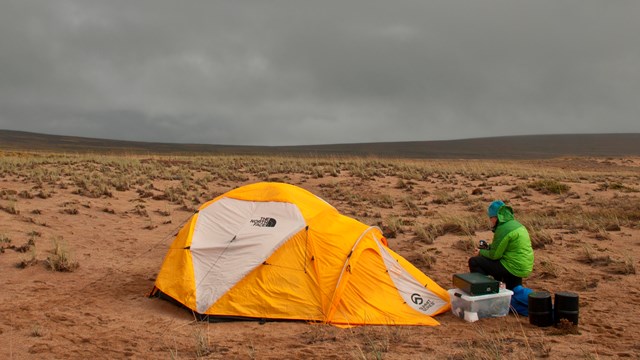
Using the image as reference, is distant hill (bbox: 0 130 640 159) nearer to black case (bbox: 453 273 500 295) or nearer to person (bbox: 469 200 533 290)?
person (bbox: 469 200 533 290)

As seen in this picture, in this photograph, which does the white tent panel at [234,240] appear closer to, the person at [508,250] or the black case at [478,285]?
the black case at [478,285]

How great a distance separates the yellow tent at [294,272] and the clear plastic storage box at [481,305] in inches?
13.7

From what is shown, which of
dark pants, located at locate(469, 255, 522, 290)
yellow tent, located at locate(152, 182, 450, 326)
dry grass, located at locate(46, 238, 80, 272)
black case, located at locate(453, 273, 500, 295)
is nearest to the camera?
black case, located at locate(453, 273, 500, 295)

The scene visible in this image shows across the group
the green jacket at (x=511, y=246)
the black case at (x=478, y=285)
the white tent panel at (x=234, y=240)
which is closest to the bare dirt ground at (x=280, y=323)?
the black case at (x=478, y=285)

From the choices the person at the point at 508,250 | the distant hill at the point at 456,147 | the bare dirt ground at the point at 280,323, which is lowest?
the bare dirt ground at the point at 280,323

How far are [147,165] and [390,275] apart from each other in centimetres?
2090

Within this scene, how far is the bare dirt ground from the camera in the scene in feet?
20.4

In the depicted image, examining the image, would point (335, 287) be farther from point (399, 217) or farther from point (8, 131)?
point (8, 131)

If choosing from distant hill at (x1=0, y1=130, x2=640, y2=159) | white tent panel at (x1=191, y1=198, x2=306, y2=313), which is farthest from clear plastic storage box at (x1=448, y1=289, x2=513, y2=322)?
distant hill at (x1=0, y1=130, x2=640, y2=159)

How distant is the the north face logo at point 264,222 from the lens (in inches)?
324

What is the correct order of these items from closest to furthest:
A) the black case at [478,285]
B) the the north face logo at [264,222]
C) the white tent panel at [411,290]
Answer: the black case at [478,285] → the white tent panel at [411,290] → the the north face logo at [264,222]

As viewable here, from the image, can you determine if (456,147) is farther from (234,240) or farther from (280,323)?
(280,323)

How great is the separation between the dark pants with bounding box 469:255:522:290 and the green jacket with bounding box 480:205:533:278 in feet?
0.27

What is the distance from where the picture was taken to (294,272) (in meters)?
7.66
